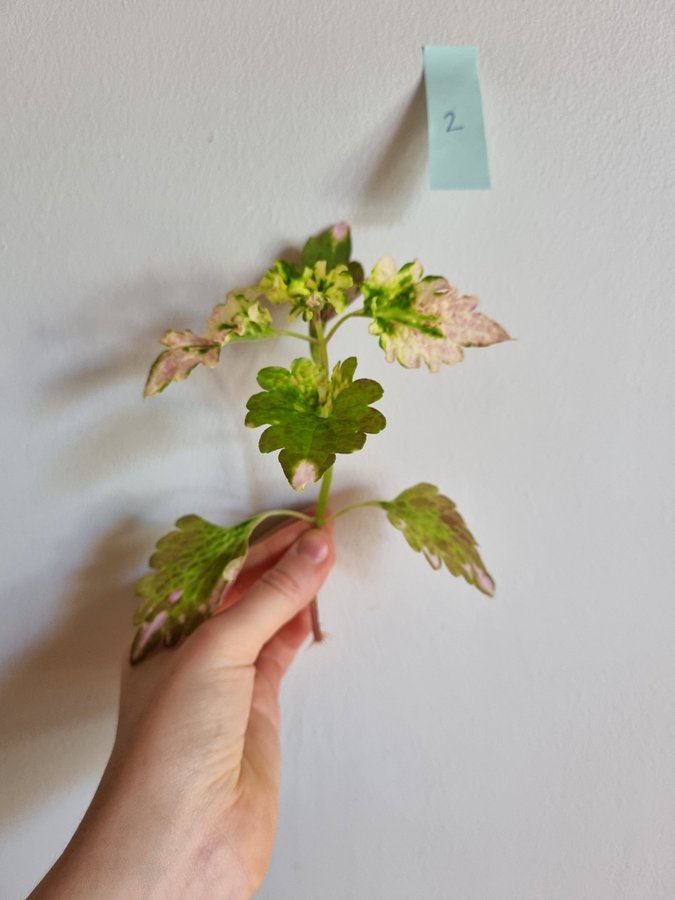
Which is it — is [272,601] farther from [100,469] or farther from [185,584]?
[100,469]

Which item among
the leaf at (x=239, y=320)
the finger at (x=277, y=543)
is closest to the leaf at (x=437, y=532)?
the finger at (x=277, y=543)

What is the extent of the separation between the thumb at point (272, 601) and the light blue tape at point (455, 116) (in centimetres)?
37

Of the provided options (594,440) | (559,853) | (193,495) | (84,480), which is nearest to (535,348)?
(594,440)

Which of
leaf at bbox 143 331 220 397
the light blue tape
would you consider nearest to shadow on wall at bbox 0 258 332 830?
leaf at bbox 143 331 220 397

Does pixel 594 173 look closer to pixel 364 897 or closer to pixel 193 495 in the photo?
pixel 193 495

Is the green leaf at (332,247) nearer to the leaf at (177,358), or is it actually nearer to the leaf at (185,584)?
the leaf at (177,358)

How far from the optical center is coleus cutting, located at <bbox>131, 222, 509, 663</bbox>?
464 millimetres

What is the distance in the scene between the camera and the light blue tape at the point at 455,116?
0.57 metres

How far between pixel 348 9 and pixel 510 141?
0.19 meters

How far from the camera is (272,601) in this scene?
2.04 ft

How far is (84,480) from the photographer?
0.69 meters

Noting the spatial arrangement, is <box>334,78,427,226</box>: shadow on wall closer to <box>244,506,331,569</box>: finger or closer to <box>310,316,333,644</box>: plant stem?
<box>310,316,333,644</box>: plant stem

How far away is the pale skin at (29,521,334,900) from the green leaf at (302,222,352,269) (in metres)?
0.27

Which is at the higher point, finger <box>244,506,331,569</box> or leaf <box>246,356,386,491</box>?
leaf <box>246,356,386,491</box>
